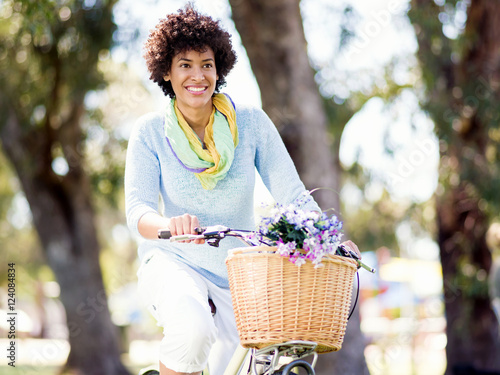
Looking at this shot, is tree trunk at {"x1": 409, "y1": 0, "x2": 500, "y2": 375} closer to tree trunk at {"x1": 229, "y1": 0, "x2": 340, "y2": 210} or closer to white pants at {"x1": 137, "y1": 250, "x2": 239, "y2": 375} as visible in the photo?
tree trunk at {"x1": 229, "y1": 0, "x2": 340, "y2": 210}

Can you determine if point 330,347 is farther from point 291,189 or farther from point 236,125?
point 236,125

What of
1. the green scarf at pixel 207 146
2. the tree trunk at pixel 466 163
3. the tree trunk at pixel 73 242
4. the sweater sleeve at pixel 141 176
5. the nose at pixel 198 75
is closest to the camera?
the sweater sleeve at pixel 141 176

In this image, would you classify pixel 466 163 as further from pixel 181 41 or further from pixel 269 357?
pixel 269 357

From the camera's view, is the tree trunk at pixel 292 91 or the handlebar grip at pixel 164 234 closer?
the handlebar grip at pixel 164 234

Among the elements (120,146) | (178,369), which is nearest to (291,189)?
(178,369)

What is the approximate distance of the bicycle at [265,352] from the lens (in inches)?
100

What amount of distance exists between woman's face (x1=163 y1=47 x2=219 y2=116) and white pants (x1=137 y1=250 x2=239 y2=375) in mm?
710

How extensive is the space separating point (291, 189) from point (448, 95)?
7.23 meters

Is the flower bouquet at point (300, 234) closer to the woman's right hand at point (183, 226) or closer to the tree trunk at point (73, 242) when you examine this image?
the woman's right hand at point (183, 226)

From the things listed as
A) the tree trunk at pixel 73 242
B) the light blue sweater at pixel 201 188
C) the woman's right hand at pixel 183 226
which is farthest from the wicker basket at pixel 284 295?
the tree trunk at pixel 73 242

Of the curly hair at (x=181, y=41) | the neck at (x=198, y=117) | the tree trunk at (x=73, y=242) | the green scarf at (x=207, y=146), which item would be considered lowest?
the tree trunk at (x=73, y=242)

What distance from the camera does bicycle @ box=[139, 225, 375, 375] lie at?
255 centimetres

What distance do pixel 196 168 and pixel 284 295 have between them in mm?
827

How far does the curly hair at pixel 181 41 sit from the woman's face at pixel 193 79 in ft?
0.13
